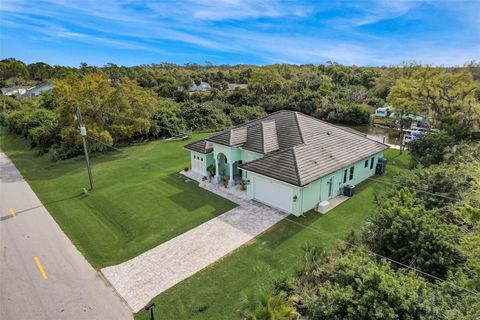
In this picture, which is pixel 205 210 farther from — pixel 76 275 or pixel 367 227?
pixel 367 227

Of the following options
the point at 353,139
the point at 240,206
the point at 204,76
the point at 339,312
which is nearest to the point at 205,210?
the point at 240,206

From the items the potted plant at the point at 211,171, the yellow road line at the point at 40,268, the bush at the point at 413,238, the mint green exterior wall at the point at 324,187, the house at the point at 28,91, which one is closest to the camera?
the bush at the point at 413,238

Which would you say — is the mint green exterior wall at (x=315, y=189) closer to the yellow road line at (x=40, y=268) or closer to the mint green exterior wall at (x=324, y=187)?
the mint green exterior wall at (x=324, y=187)

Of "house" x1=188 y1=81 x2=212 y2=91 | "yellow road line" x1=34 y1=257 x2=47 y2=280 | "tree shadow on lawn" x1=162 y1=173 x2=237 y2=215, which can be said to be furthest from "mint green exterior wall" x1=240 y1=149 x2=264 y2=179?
"house" x1=188 y1=81 x2=212 y2=91

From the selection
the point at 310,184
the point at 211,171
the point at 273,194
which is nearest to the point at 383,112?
the point at 211,171

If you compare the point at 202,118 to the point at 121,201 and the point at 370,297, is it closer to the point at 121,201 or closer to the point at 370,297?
the point at 121,201

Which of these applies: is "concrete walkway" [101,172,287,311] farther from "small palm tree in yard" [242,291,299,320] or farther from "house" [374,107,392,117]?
"house" [374,107,392,117]

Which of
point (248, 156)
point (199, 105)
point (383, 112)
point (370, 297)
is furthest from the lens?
point (383, 112)

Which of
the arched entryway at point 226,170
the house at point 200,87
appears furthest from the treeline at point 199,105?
the house at point 200,87
